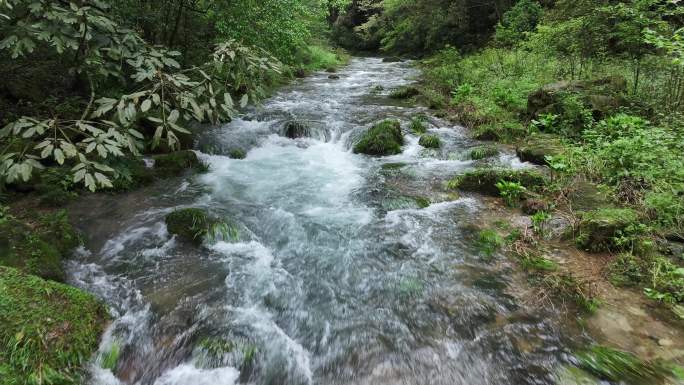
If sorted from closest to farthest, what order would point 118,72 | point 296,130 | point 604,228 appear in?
point 118,72 < point 604,228 < point 296,130

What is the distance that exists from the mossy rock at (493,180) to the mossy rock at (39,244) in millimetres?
5815

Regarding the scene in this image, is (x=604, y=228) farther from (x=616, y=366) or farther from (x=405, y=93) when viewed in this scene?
(x=405, y=93)

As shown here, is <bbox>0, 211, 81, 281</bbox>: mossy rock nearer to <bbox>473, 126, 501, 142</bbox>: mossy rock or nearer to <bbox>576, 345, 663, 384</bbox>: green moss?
<bbox>576, 345, 663, 384</bbox>: green moss

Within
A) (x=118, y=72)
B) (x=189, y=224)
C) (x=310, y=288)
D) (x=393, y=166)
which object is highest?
(x=118, y=72)

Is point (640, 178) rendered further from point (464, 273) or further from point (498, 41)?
point (498, 41)

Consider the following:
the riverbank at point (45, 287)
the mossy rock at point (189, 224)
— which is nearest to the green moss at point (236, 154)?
the riverbank at point (45, 287)

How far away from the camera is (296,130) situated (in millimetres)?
10297

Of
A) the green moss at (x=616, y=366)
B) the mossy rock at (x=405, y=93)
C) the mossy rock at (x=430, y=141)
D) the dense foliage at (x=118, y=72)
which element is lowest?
the green moss at (x=616, y=366)

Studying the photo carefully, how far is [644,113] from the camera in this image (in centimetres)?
750

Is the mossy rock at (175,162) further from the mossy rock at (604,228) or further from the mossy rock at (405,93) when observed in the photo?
the mossy rock at (405,93)

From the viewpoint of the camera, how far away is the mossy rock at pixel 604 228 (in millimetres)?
4492

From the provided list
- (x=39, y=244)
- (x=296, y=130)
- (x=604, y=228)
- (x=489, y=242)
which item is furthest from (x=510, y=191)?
(x=39, y=244)

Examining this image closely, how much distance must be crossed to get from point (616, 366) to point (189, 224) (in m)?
5.01

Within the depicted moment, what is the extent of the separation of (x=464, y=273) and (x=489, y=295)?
0.44 m
